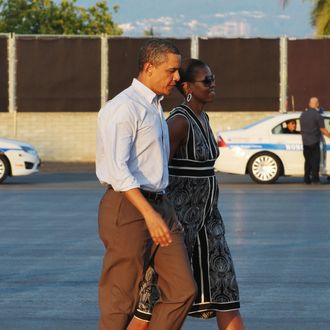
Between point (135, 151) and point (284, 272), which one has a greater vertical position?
point (135, 151)

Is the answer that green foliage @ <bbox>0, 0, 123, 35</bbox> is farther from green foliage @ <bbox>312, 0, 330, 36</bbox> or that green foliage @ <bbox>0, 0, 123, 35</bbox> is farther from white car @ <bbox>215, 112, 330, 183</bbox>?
white car @ <bbox>215, 112, 330, 183</bbox>

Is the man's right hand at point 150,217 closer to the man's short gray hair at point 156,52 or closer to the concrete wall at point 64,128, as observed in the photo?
the man's short gray hair at point 156,52

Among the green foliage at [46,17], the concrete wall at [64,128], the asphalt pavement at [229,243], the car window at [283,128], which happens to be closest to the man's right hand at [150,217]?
the asphalt pavement at [229,243]

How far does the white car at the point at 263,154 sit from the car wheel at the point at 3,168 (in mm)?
4208

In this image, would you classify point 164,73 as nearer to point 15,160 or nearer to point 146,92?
point 146,92

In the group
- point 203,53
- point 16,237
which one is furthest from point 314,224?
point 203,53

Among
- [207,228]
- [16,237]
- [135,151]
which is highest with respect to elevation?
[135,151]

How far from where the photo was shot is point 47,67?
37.8 m

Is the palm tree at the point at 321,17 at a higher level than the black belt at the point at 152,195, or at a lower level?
higher

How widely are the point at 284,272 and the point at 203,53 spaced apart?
85.7 ft

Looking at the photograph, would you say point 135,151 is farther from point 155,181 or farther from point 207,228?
point 207,228

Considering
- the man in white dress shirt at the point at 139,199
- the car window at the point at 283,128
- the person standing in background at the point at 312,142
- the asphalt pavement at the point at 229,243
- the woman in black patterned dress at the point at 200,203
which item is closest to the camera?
the man in white dress shirt at the point at 139,199

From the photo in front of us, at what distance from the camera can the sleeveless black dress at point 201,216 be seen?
7.51 m

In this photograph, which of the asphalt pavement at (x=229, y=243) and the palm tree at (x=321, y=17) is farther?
the palm tree at (x=321, y=17)
